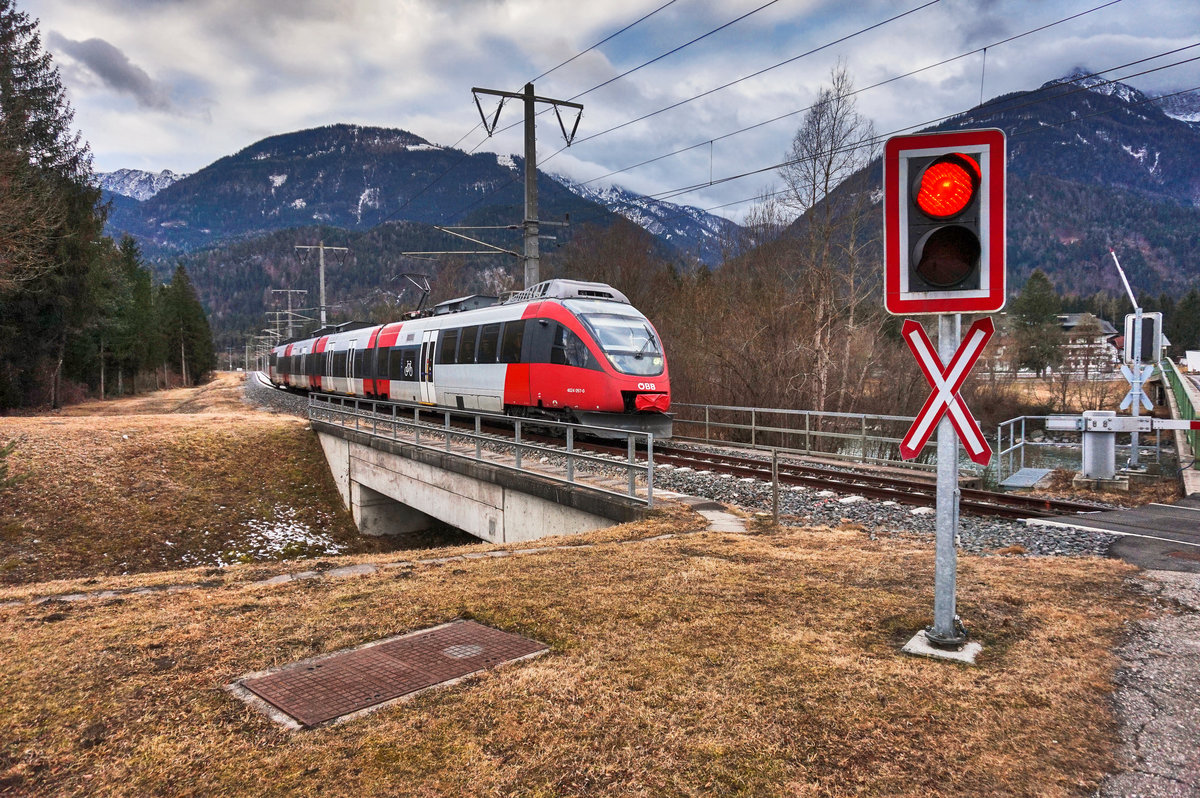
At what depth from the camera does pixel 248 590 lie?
6.45 meters

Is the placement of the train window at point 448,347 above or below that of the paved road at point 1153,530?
above

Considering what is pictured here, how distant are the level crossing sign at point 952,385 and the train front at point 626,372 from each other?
11.1 meters

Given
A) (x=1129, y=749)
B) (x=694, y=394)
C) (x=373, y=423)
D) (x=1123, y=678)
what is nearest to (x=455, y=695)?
(x=1129, y=749)

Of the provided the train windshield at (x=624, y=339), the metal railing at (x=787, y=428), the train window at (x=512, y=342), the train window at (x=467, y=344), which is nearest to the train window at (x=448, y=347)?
the train window at (x=467, y=344)

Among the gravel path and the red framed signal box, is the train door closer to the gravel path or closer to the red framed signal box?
Result: the gravel path

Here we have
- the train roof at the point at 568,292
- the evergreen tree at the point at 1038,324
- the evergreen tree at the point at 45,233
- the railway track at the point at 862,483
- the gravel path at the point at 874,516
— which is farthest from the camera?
the evergreen tree at the point at 1038,324

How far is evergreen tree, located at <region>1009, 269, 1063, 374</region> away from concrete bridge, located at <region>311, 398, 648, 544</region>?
184ft

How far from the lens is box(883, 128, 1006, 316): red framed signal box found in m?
4.32

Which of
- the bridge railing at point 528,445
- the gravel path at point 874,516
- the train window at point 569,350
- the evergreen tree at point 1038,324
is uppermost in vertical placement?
the evergreen tree at point 1038,324

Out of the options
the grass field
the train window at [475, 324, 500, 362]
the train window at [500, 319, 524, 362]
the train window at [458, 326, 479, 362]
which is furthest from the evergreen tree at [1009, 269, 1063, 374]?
the grass field

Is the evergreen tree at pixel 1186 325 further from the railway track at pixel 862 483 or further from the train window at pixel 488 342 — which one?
the train window at pixel 488 342

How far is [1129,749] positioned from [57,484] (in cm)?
2049

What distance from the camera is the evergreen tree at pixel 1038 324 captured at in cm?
6259

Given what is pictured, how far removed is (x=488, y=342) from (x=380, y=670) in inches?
582
